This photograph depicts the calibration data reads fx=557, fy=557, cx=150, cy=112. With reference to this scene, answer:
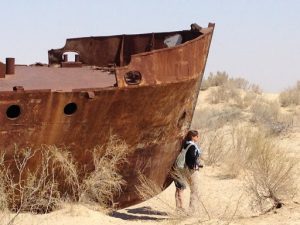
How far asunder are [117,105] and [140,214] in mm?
2323

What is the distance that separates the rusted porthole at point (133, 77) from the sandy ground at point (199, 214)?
1.57 metres

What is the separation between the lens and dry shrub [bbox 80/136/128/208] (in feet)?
21.1

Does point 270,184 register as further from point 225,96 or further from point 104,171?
point 225,96

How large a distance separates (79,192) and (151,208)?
2.28 metres

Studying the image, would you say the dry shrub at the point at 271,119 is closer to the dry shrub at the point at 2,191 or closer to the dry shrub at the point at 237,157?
the dry shrub at the point at 237,157

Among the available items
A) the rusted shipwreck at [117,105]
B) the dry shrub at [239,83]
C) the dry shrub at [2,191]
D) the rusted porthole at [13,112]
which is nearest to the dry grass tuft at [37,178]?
the dry shrub at [2,191]

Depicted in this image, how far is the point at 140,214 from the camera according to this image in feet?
26.3

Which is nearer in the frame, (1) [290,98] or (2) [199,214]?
(2) [199,214]

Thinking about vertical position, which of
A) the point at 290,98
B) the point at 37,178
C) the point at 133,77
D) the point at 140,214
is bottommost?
the point at 140,214

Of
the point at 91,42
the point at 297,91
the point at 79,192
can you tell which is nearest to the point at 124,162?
the point at 79,192

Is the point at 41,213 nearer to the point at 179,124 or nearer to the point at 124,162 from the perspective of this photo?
the point at 124,162

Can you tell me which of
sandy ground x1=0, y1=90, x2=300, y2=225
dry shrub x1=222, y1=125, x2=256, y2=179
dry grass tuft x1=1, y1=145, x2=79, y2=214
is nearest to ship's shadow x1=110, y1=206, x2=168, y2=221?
sandy ground x1=0, y1=90, x2=300, y2=225

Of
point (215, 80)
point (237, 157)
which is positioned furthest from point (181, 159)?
point (215, 80)

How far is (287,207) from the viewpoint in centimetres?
718
